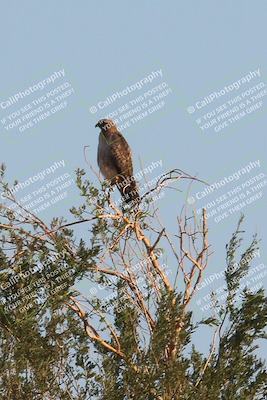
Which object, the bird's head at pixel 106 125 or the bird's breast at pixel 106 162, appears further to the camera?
the bird's head at pixel 106 125

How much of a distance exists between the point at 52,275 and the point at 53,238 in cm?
28

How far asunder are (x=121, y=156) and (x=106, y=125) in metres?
0.52

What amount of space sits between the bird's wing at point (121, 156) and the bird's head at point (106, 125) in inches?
7.4

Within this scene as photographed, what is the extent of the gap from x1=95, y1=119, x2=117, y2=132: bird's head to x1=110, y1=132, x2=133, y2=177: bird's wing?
187 mm

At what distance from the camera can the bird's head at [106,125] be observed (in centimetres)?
1330

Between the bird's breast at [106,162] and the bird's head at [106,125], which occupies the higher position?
the bird's head at [106,125]

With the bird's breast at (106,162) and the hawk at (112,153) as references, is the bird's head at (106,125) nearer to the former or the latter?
the hawk at (112,153)

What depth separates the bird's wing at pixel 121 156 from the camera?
515 inches

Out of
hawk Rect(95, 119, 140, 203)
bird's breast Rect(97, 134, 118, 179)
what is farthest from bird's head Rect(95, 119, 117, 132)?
bird's breast Rect(97, 134, 118, 179)

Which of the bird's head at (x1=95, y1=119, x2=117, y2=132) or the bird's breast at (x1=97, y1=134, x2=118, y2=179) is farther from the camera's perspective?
the bird's head at (x1=95, y1=119, x2=117, y2=132)

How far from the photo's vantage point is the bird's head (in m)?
13.3

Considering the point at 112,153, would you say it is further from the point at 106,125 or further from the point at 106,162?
the point at 106,125

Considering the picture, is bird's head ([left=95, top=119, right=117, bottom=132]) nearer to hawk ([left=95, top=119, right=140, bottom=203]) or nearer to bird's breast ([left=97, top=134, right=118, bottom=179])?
hawk ([left=95, top=119, right=140, bottom=203])

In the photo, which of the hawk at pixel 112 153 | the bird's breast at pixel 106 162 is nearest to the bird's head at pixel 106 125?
the hawk at pixel 112 153
